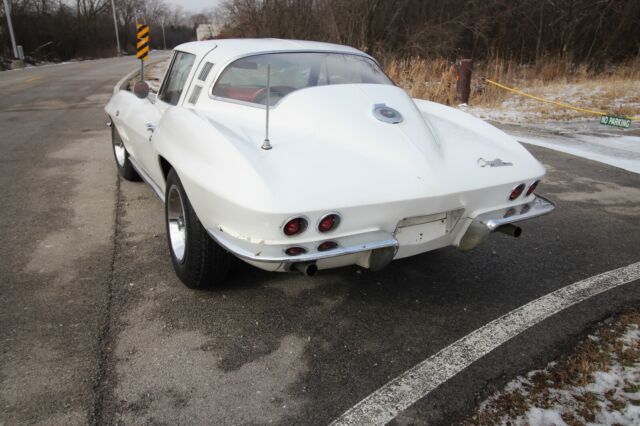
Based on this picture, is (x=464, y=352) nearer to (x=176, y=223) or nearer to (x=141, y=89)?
(x=176, y=223)

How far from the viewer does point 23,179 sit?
503 centimetres

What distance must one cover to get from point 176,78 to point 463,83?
7.90m

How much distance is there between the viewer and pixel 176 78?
3.81 m

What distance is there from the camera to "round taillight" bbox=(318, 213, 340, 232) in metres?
2.16

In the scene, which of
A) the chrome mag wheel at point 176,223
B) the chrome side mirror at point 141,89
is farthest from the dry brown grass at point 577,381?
the chrome side mirror at point 141,89

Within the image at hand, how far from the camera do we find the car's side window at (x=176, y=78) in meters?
3.64

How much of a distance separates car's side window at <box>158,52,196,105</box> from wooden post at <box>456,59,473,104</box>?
7489mm

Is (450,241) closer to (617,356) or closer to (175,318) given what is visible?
(617,356)

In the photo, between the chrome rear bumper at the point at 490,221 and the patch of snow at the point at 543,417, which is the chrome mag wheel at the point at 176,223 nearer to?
the chrome rear bumper at the point at 490,221

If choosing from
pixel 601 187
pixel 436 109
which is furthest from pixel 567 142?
pixel 436 109

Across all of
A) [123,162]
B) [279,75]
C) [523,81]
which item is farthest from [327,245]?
[523,81]

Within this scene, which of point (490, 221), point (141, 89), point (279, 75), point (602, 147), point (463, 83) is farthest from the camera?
point (463, 83)

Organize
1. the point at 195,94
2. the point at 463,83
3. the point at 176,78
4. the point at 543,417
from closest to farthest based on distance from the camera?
the point at 543,417 < the point at 195,94 < the point at 176,78 < the point at 463,83

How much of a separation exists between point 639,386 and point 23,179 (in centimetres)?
565
